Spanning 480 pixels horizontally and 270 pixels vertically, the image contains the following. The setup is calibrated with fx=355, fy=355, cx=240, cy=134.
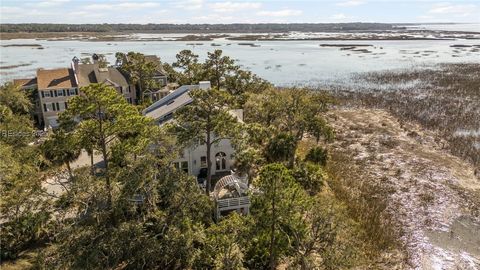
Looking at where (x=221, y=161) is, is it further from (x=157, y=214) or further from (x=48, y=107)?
(x=48, y=107)

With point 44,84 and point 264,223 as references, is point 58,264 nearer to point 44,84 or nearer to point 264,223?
point 264,223

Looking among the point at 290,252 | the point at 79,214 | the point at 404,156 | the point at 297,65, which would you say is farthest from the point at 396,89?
the point at 79,214

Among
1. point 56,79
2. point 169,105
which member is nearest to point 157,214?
point 169,105

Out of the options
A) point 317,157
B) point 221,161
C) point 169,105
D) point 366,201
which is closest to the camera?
point 366,201

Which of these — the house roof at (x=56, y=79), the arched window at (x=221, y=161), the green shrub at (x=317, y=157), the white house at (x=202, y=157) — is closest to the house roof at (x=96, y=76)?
the house roof at (x=56, y=79)

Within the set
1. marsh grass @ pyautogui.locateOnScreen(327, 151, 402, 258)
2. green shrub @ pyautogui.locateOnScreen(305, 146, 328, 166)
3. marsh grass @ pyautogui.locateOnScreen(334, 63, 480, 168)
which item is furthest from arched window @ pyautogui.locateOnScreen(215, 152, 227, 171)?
marsh grass @ pyautogui.locateOnScreen(334, 63, 480, 168)
